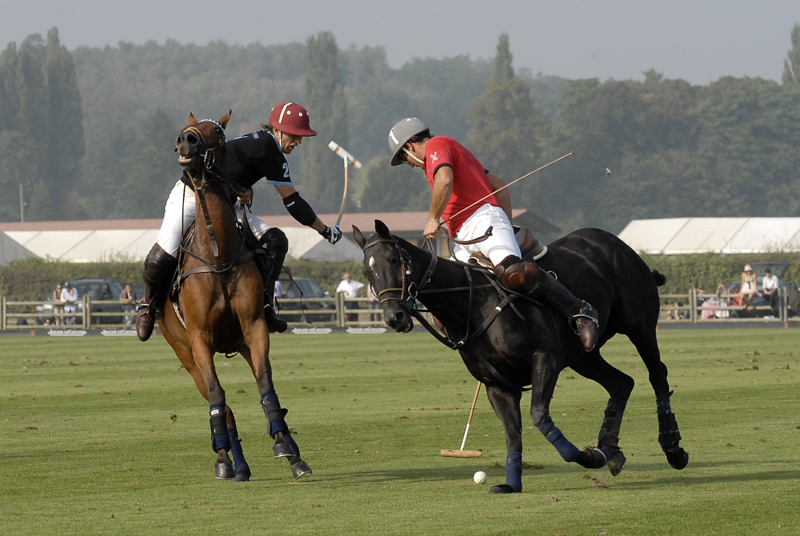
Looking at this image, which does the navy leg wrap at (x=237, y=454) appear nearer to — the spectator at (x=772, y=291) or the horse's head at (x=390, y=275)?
the horse's head at (x=390, y=275)

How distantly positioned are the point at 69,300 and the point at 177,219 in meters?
31.6

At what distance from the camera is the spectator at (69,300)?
129 feet

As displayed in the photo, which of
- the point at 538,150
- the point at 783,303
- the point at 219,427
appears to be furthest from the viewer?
the point at 538,150

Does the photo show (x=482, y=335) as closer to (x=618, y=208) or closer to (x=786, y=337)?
(x=786, y=337)

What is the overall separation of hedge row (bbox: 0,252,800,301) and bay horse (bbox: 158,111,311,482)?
38.6 meters

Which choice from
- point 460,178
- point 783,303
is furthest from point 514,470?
point 783,303

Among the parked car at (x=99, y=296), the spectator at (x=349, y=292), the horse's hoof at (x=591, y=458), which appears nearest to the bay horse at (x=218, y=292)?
the horse's hoof at (x=591, y=458)

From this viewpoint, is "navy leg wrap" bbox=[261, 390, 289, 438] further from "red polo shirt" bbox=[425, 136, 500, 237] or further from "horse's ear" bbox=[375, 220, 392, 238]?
"red polo shirt" bbox=[425, 136, 500, 237]

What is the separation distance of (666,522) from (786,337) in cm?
2219

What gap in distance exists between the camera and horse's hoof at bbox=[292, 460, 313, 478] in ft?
27.6

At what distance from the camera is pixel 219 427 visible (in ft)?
28.4

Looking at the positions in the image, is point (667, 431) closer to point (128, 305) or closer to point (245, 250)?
point (245, 250)

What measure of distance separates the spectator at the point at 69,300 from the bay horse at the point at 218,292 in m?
31.6

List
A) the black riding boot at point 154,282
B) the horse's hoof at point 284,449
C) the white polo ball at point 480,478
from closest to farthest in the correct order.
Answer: the white polo ball at point 480,478 → the horse's hoof at point 284,449 → the black riding boot at point 154,282
